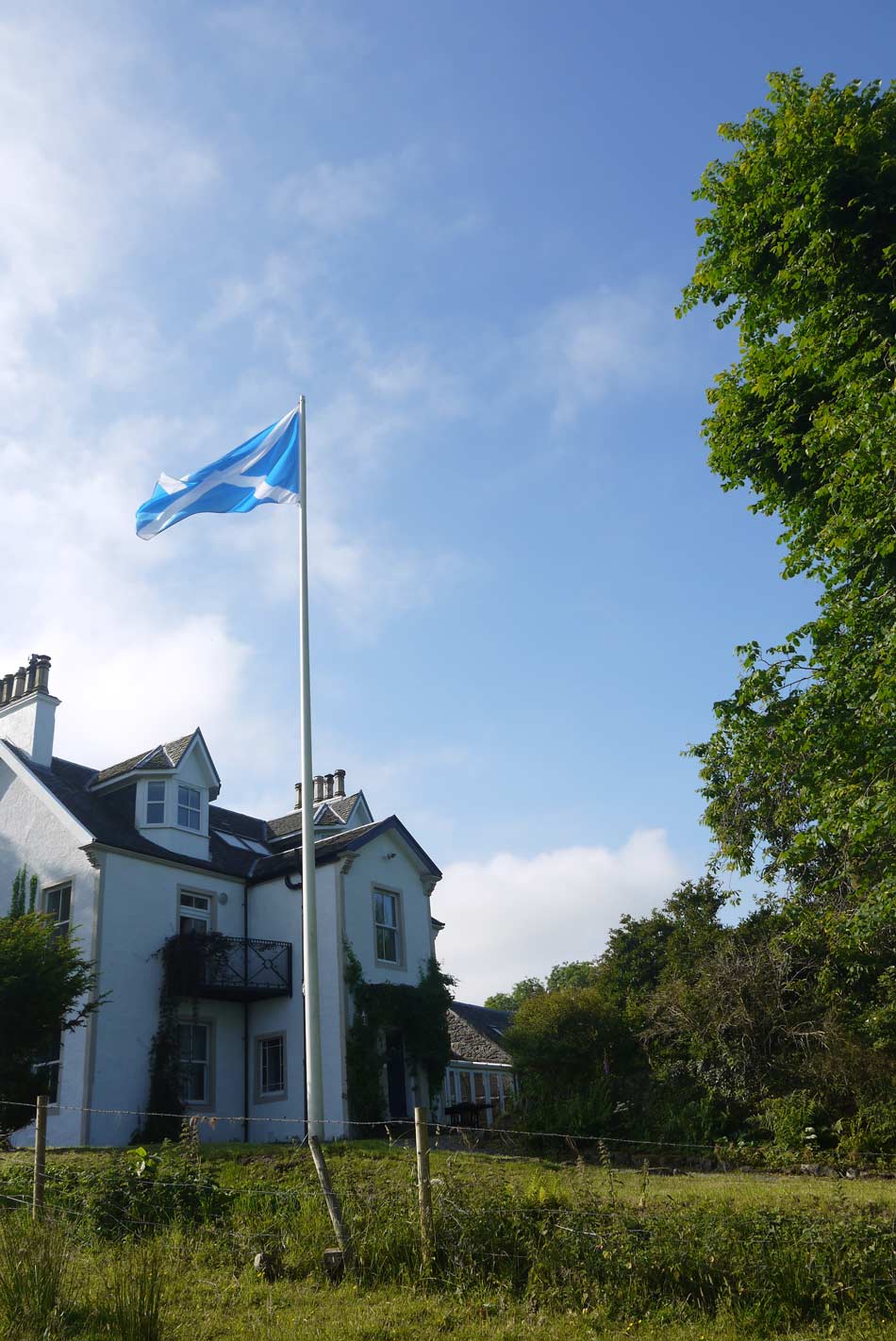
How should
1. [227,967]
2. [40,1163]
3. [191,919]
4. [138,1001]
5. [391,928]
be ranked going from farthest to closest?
[391,928], [191,919], [227,967], [138,1001], [40,1163]

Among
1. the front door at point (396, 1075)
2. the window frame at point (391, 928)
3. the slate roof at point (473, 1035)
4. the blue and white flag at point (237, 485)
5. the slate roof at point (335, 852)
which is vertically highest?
the blue and white flag at point (237, 485)

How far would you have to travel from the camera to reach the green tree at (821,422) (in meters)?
12.4

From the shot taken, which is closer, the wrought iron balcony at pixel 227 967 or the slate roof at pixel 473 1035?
the wrought iron balcony at pixel 227 967

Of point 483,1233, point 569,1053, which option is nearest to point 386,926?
point 569,1053

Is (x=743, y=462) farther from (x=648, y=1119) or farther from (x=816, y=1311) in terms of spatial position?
(x=648, y=1119)

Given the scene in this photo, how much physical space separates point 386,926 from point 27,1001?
1056 centimetres

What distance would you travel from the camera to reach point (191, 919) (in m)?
25.0

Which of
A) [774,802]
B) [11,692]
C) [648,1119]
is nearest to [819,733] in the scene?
[774,802]

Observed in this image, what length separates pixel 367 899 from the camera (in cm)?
2611

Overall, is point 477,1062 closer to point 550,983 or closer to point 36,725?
point 36,725

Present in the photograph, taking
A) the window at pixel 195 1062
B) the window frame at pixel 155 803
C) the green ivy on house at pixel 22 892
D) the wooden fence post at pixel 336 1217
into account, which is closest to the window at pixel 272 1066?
the window at pixel 195 1062

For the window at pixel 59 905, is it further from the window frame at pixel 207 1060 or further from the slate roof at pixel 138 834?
the window frame at pixel 207 1060

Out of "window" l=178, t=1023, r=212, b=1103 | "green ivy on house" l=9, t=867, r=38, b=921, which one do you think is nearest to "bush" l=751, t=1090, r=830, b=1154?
"window" l=178, t=1023, r=212, b=1103

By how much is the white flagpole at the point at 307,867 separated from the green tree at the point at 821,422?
5.91m
